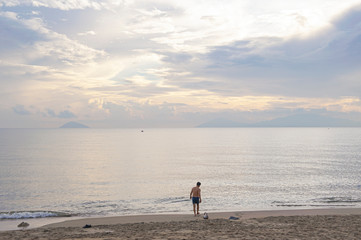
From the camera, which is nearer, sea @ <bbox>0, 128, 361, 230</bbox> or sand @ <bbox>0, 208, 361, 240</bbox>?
sand @ <bbox>0, 208, 361, 240</bbox>

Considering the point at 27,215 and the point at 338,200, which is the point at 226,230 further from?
the point at 338,200

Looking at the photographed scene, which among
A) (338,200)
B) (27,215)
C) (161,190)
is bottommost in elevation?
(338,200)

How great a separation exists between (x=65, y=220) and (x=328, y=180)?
37.1 metres

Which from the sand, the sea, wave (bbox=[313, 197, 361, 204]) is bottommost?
wave (bbox=[313, 197, 361, 204])

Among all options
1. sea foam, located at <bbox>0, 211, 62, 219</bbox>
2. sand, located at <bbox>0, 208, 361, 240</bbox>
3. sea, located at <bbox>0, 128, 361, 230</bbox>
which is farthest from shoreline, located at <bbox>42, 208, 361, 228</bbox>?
sea foam, located at <bbox>0, 211, 62, 219</bbox>

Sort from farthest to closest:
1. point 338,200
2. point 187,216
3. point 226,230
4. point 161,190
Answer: point 161,190 → point 338,200 → point 187,216 → point 226,230

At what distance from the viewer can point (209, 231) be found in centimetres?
1798

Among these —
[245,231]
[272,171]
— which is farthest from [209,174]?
[245,231]

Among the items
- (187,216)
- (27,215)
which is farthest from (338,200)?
(27,215)

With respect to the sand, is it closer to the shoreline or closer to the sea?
the shoreline

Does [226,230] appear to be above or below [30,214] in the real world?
above

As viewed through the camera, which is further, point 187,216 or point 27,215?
point 27,215

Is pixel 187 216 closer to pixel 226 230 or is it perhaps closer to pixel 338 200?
pixel 226 230

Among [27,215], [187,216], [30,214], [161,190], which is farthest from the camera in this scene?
[161,190]
